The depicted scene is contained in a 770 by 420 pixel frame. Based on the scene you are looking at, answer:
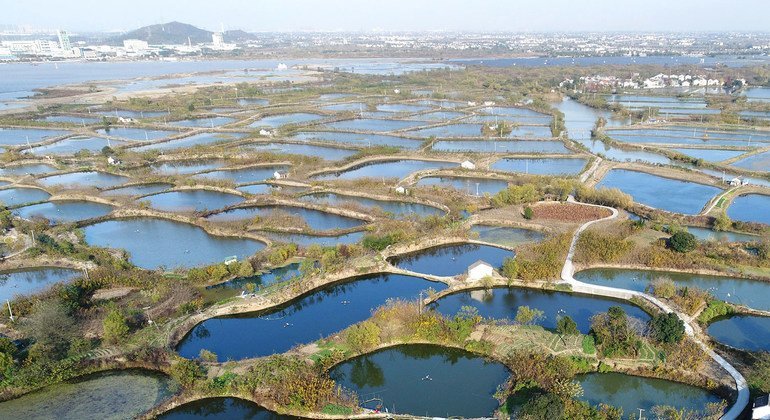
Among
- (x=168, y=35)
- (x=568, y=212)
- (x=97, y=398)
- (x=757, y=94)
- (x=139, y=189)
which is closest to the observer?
(x=97, y=398)

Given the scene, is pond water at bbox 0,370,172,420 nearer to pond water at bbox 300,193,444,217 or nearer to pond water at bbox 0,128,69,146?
pond water at bbox 300,193,444,217

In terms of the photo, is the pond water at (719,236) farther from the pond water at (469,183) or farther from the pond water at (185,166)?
the pond water at (185,166)

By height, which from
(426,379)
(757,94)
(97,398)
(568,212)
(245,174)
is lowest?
(426,379)

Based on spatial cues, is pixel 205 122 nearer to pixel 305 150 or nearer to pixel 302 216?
pixel 305 150

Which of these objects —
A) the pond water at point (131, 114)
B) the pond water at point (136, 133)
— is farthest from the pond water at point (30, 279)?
the pond water at point (131, 114)

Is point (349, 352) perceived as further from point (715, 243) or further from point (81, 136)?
point (81, 136)

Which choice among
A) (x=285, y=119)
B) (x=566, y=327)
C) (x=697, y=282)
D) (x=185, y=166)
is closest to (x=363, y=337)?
(x=566, y=327)

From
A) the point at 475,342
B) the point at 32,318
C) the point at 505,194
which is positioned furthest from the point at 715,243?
the point at 32,318
